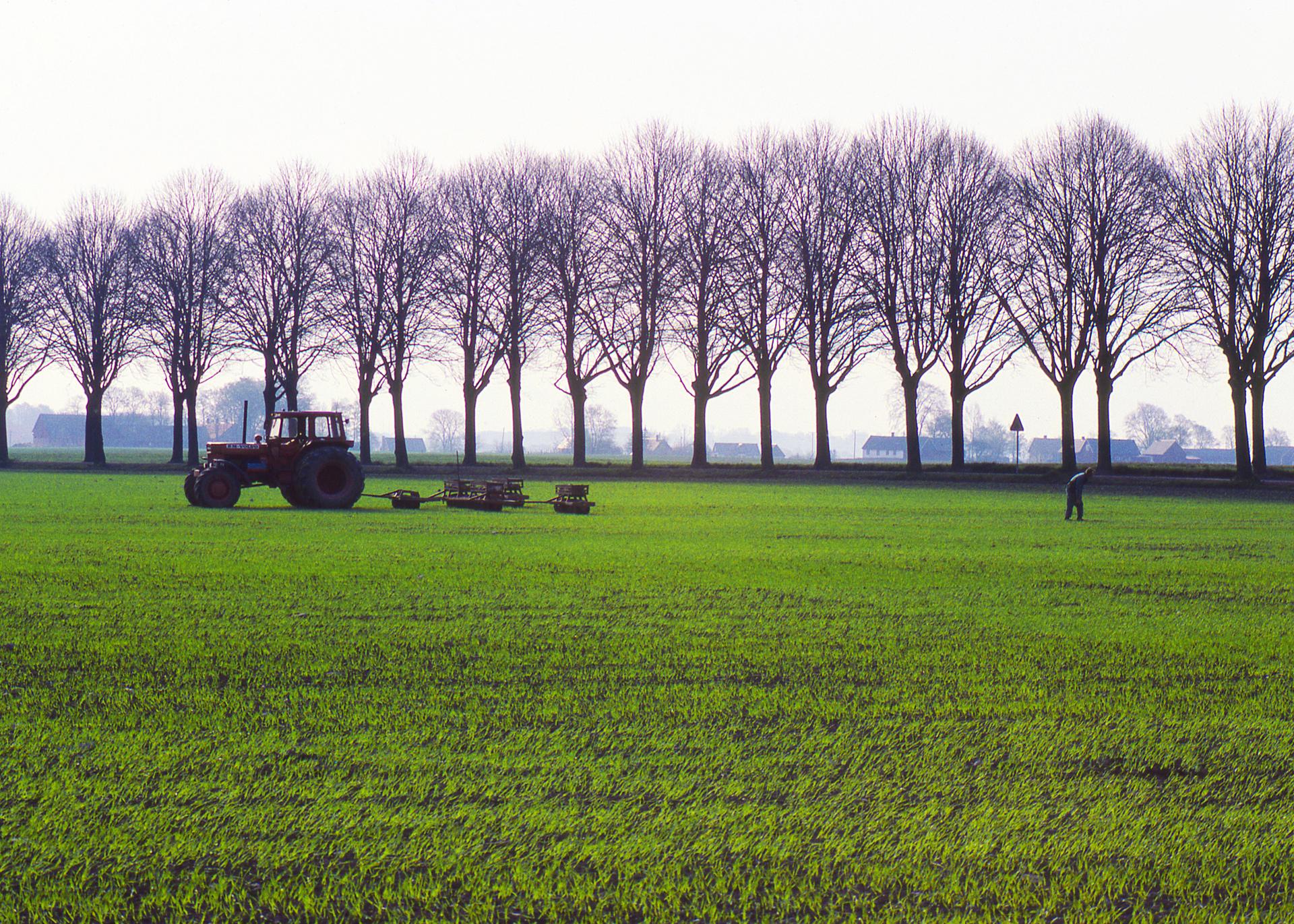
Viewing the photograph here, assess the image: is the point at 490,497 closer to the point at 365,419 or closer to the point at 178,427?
the point at 365,419

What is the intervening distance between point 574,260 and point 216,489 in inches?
1114

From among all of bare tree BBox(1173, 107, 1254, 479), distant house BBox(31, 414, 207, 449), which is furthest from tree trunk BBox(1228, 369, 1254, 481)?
distant house BBox(31, 414, 207, 449)

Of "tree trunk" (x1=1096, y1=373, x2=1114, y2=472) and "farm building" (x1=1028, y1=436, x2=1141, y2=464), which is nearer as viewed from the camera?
"tree trunk" (x1=1096, y1=373, x2=1114, y2=472)

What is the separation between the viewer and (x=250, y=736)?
5695mm

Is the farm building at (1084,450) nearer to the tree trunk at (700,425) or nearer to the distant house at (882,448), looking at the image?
the distant house at (882,448)

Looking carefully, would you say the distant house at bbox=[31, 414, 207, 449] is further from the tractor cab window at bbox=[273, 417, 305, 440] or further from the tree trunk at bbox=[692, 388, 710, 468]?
the tractor cab window at bbox=[273, 417, 305, 440]

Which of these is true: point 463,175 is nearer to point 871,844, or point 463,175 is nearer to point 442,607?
point 442,607

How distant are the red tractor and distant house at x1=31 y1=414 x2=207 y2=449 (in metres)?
134

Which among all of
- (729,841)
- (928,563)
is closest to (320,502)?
(928,563)

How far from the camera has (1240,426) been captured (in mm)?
41125

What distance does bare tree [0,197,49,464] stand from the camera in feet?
188

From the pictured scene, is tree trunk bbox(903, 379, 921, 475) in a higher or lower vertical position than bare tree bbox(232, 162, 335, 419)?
lower

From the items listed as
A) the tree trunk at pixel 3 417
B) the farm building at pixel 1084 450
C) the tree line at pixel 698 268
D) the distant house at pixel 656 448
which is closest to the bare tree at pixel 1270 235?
the tree line at pixel 698 268

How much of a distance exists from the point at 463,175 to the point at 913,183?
806 inches
